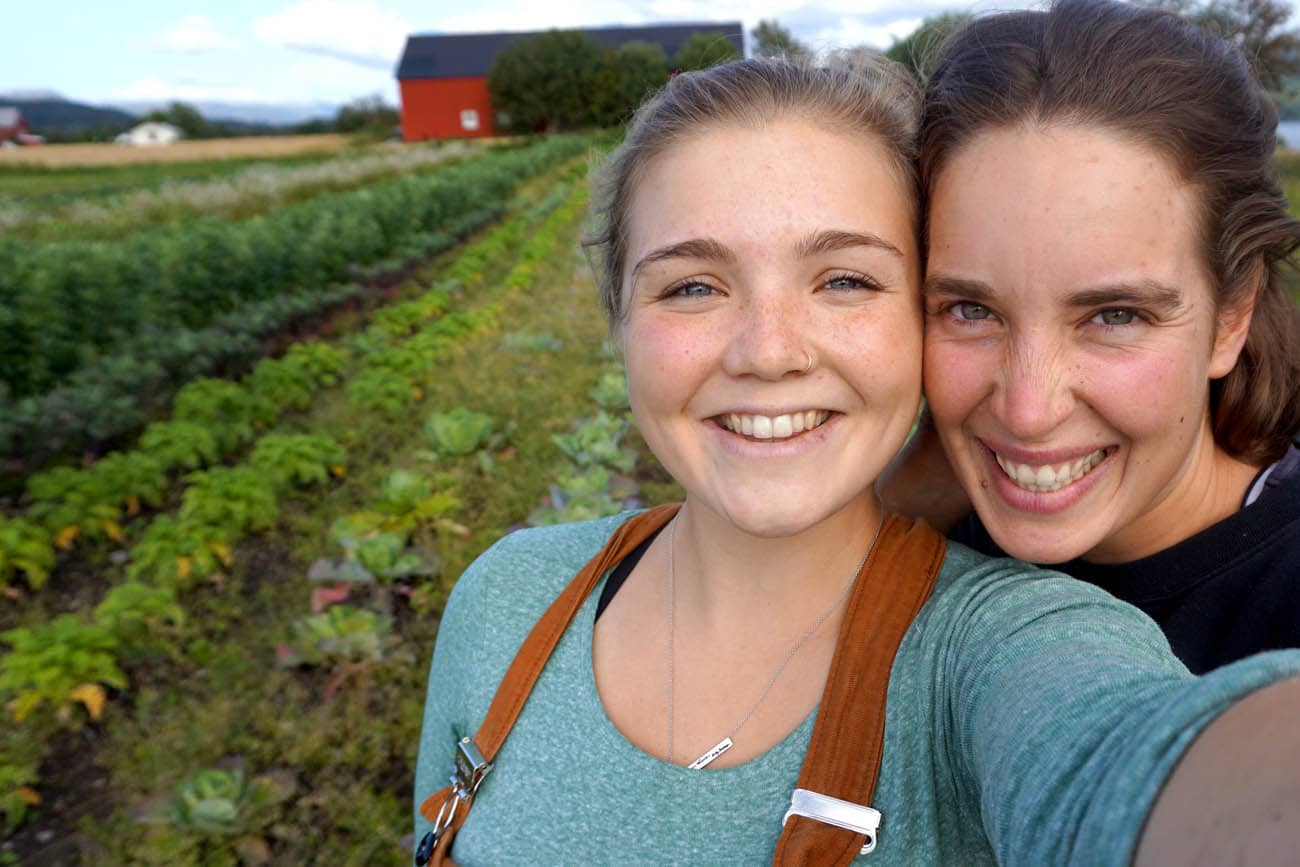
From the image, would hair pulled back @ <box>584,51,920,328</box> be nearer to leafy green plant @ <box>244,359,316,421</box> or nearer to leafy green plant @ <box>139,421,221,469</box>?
leafy green plant @ <box>139,421,221,469</box>

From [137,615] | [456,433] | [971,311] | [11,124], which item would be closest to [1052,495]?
[971,311]

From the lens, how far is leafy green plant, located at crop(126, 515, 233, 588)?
440 centimetres

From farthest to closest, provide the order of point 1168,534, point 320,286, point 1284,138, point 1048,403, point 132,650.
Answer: point 320,286 → point 132,650 → point 1284,138 → point 1168,534 → point 1048,403

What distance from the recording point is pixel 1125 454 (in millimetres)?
1371

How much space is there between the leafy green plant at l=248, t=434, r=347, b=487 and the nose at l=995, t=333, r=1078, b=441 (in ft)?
Answer: 16.3

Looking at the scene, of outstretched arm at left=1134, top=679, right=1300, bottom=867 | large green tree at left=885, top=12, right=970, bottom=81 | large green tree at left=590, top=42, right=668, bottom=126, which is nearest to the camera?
outstretched arm at left=1134, top=679, right=1300, bottom=867

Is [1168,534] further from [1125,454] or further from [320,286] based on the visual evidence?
[320,286]

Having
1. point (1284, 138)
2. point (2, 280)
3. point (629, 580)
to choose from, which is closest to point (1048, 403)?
point (629, 580)

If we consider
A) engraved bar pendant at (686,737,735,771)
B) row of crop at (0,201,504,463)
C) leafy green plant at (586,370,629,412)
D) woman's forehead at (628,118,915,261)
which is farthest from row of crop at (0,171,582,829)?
woman's forehead at (628,118,915,261)

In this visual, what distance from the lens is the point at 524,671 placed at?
57.6 inches

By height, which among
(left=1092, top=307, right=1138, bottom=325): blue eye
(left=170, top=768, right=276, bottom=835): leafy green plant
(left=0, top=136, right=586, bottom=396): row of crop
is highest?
(left=1092, top=307, right=1138, bottom=325): blue eye

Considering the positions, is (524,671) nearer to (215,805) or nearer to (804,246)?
(804,246)

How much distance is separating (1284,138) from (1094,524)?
110 centimetres

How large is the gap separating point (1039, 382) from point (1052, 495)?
0.20m
